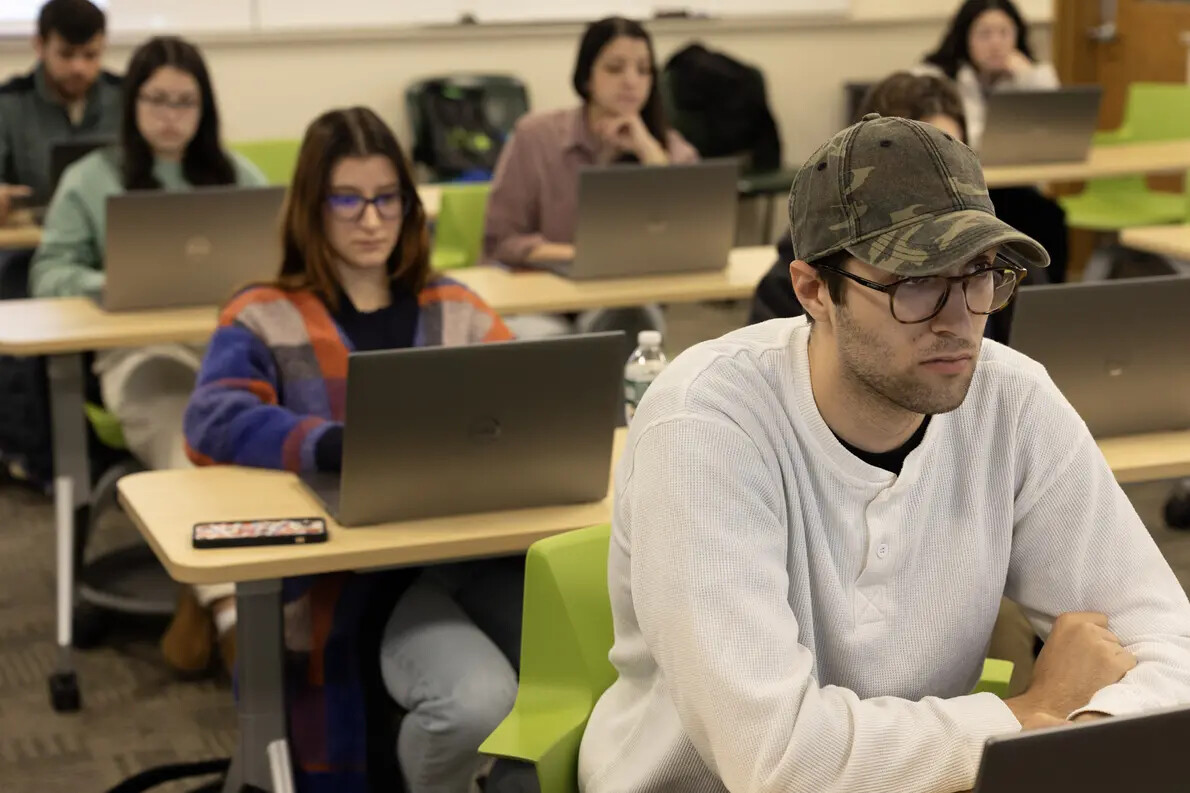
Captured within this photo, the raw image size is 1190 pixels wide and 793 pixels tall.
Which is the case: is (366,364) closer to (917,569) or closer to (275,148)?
(917,569)

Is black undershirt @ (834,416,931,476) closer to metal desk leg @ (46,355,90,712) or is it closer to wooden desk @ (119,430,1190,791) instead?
wooden desk @ (119,430,1190,791)

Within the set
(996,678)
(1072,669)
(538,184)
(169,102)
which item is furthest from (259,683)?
(538,184)

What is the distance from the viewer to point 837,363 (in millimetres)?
1517

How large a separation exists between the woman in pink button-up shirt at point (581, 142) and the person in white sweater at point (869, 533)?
8.21ft

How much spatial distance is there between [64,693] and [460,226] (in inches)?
68.9

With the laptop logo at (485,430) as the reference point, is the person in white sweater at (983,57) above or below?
above

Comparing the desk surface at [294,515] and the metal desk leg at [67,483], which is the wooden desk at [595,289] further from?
the desk surface at [294,515]

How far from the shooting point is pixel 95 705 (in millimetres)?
3205

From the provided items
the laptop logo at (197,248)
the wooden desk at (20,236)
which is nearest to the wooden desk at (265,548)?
the laptop logo at (197,248)

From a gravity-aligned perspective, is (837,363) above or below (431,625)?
above

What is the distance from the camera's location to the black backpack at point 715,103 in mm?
6547

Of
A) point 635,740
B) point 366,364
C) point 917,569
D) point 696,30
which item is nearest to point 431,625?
point 366,364

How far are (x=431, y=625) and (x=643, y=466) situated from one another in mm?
897

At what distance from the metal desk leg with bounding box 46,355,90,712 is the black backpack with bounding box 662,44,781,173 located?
3.71m
